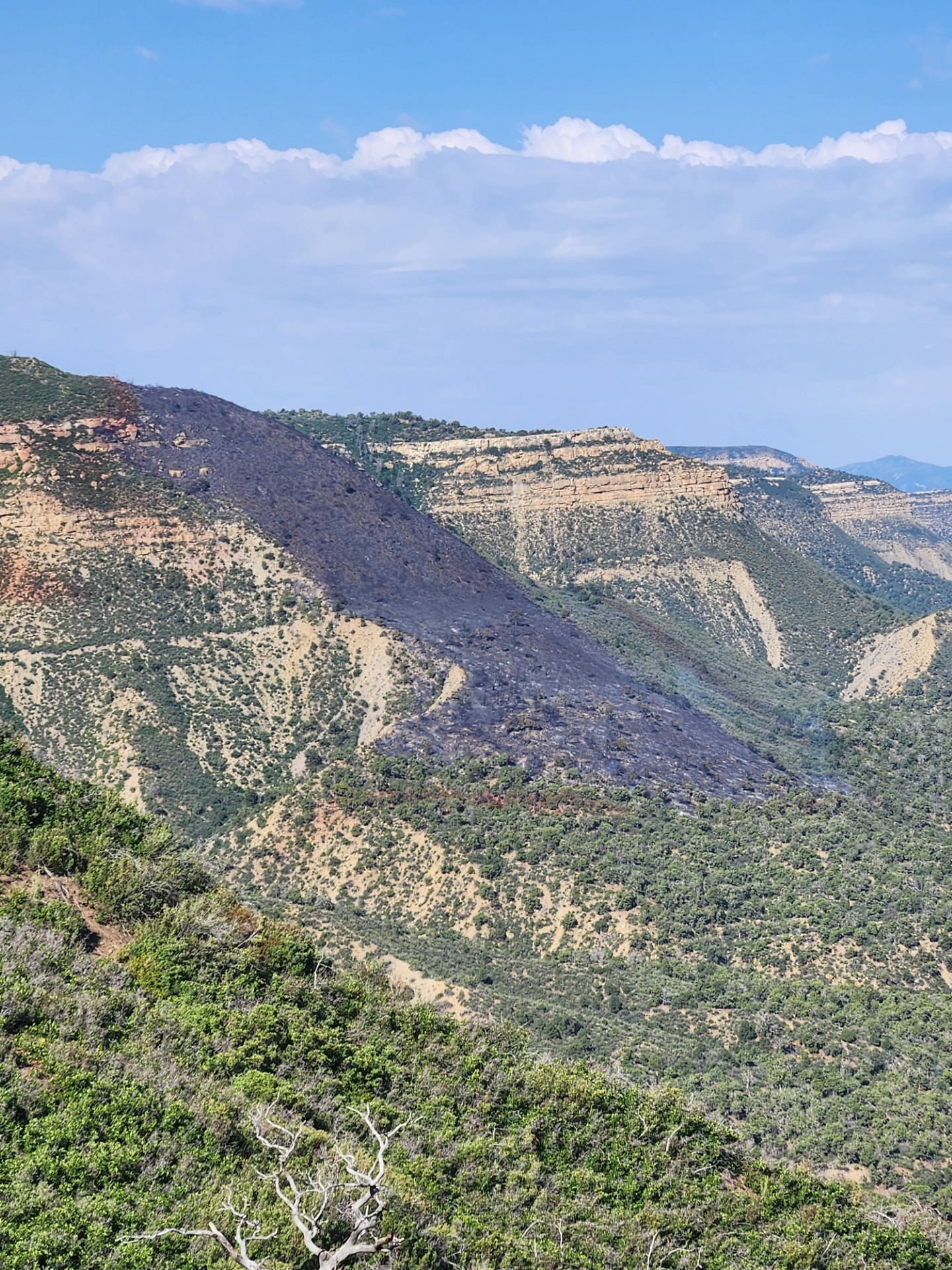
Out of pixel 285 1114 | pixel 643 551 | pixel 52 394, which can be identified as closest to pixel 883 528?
pixel 643 551

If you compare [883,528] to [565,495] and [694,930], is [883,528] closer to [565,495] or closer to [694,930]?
[565,495]

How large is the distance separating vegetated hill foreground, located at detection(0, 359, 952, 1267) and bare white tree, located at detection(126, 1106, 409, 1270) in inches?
22.9

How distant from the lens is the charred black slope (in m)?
60.1

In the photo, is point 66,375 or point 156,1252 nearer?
point 156,1252

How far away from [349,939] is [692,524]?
8115cm

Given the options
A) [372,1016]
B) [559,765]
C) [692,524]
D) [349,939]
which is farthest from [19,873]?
[692,524]

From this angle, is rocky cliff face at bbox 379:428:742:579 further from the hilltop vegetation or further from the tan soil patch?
the hilltop vegetation

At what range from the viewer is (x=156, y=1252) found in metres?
13.5

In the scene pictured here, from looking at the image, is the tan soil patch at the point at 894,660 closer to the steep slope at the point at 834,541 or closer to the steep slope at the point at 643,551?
the steep slope at the point at 643,551

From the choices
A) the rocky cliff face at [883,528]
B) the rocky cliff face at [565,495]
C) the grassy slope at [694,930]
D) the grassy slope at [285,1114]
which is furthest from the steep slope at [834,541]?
the grassy slope at [285,1114]

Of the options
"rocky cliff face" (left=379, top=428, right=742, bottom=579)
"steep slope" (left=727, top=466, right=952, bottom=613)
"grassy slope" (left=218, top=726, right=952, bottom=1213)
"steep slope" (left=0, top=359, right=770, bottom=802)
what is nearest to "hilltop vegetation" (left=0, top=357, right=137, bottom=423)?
"steep slope" (left=0, top=359, right=770, bottom=802)

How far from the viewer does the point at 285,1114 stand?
18.1 meters

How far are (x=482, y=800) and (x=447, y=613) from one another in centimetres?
2147

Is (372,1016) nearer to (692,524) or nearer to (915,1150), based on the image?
(915,1150)
